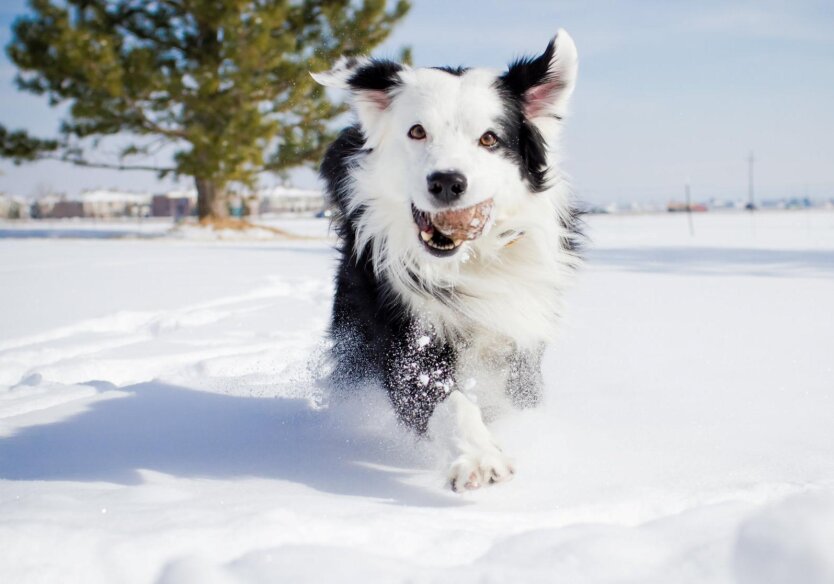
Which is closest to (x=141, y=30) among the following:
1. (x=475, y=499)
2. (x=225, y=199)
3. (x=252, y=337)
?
(x=225, y=199)

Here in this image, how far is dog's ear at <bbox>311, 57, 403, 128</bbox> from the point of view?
3131 millimetres

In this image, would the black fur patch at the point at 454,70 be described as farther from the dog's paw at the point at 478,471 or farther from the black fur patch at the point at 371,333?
the dog's paw at the point at 478,471

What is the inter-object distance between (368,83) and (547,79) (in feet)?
2.59

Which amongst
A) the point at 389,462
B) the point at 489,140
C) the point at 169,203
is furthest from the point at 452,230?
the point at 169,203

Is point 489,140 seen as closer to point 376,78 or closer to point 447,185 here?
point 447,185

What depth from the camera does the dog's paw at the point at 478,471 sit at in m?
2.09

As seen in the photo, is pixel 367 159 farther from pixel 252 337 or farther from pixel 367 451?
pixel 252 337

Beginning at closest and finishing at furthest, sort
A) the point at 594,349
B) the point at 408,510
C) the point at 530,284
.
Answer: the point at 408,510, the point at 530,284, the point at 594,349

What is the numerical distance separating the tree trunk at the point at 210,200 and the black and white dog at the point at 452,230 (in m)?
17.7

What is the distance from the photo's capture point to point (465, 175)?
2.51 meters

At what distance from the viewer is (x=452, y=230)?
2646 millimetres

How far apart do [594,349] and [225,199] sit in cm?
1749

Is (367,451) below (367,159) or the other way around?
below

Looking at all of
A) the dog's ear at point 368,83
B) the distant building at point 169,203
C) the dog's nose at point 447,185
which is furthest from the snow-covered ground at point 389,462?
the distant building at point 169,203
